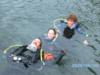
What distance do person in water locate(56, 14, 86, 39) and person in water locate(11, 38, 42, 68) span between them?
2.70 metres

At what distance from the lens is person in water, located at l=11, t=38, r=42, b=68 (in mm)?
14234

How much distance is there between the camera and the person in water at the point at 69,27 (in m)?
16.5

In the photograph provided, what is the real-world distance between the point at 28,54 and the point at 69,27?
345cm

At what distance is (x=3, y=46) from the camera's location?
52.3 feet

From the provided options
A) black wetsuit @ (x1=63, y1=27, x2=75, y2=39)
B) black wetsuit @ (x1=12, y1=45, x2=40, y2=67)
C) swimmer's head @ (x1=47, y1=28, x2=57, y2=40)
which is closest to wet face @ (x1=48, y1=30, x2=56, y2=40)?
swimmer's head @ (x1=47, y1=28, x2=57, y2=40)

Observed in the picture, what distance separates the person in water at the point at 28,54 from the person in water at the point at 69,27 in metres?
2.70

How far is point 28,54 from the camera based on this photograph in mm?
14625

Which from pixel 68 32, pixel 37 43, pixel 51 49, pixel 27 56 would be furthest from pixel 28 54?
pixel 68 32

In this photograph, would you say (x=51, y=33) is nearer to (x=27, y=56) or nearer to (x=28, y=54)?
(x=28, y=54)

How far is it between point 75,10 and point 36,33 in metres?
5.29

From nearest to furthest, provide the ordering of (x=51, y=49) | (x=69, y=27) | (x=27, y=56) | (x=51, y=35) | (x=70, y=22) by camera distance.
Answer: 1. (x=27, y=56)
2. (x=51, y=35)
3. (x=51, y=49)
4. (x=70, y=22)
5. (x=69, y=27)

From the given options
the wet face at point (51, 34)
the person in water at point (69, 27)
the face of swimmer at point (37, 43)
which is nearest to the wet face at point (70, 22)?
the person in water at point (69, 27)

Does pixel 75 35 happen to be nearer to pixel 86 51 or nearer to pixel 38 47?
pixel 86 51

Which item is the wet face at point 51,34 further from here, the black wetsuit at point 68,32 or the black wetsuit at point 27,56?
the black wetsuit at point 68,32
